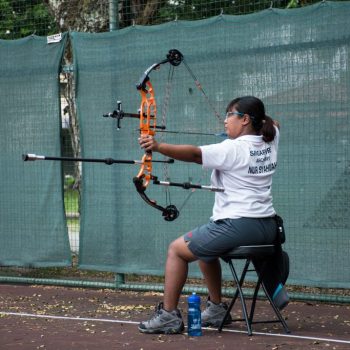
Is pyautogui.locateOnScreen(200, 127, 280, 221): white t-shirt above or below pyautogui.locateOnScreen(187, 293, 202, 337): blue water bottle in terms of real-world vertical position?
above

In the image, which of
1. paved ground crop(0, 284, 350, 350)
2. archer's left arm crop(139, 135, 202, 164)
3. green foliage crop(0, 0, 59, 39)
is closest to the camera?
archer's left arm crop(139, 135, 202, 164)

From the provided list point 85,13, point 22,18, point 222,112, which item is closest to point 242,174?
point 222,112

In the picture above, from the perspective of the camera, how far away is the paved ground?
19.6ft

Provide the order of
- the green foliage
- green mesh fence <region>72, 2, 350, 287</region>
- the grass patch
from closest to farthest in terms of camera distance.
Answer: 1. green mesh fence <region>72, 2, 350, 287</region>
2. the grass patch
3. the green foliage

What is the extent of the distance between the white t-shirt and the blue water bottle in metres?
0.58

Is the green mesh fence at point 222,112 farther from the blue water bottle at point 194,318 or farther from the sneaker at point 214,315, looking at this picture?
the blue water bottle at point 194,318

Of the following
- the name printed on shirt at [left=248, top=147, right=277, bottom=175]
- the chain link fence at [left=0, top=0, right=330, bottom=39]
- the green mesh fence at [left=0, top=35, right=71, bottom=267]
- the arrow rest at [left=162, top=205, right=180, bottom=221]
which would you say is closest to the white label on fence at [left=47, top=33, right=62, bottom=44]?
the green mesh fence at [left=0, top=35, right=71, bottom=267]

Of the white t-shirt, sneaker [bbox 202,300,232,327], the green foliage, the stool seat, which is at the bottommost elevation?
sneaker [bbox 202,300,232,327]

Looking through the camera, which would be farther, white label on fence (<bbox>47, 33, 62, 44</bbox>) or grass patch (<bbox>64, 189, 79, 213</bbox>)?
grass patch (<bbox>64, 189, 79, 213</bbox>)

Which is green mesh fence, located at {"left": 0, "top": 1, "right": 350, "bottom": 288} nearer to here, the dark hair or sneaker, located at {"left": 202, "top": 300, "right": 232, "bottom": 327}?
sneaker, located at {"left": 202, "top": 300, "right": 232, "bottom": 327}

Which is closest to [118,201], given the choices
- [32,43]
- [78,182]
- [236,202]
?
[78,182]

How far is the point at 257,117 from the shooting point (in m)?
6.16

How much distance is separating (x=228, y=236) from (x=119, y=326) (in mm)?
1293

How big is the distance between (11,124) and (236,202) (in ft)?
11.8
